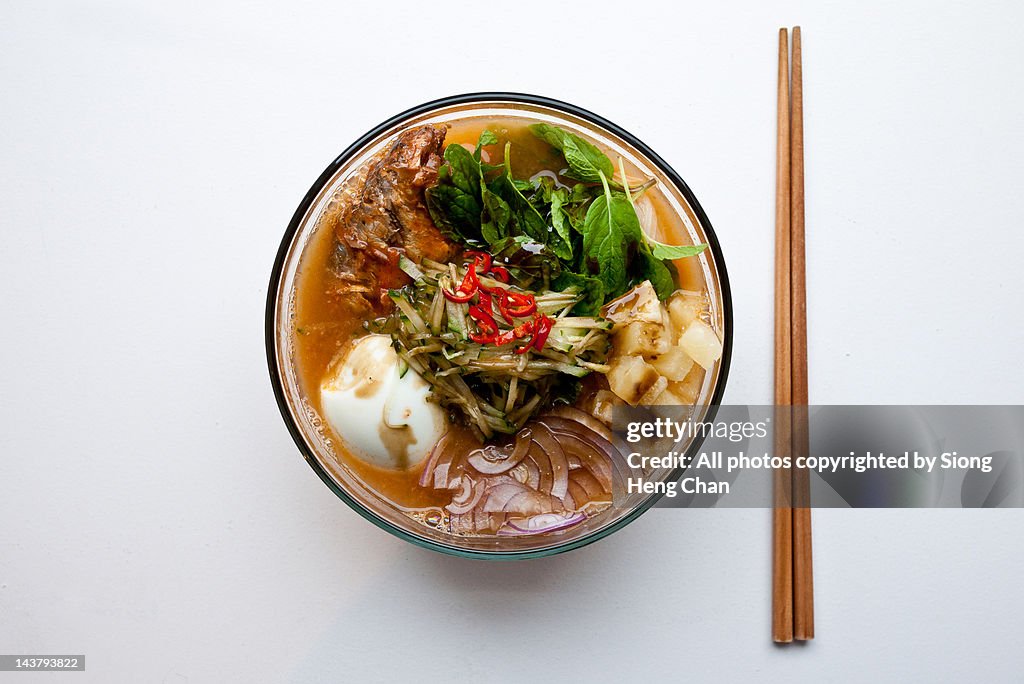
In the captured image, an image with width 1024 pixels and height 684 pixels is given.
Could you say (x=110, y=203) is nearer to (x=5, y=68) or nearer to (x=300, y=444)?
(x=5, y=68)

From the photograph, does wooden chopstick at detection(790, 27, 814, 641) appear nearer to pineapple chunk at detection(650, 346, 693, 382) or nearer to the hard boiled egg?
pineapple chunk at detection(650, 346, 693, 382)

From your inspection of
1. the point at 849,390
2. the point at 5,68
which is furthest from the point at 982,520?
the point at 5,68

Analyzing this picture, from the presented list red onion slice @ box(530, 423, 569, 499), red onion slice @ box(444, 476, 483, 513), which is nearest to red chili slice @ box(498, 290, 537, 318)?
red onion slice @ box(530, 423, 569, 499)

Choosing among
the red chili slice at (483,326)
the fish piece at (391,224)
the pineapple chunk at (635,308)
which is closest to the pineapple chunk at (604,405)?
the pineapple chunk at (635,308)

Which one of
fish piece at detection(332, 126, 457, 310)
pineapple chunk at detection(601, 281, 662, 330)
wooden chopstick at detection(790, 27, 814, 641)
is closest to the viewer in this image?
pineapple chunk at detection(601, 281, 662, 330)

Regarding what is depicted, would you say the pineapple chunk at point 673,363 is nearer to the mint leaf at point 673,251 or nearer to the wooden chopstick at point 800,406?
the mint leaf at point 673,251

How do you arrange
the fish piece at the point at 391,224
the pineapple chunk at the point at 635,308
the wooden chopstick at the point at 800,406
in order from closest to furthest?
the pineapple chunk at the point at 635,308 → the fish piece at the point at 391,224 → the wooden chopstick at the point at 800,406
